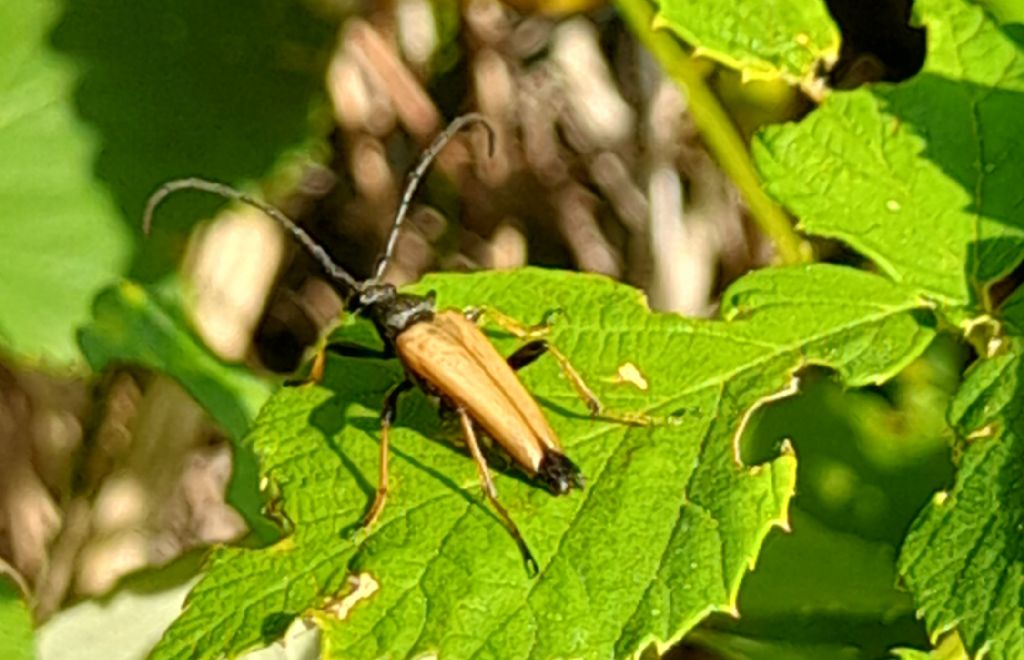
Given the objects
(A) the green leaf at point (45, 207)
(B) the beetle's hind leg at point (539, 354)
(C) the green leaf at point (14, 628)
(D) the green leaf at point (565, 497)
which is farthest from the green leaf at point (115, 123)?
(B) the beetle's hind leg at point (539, 354)

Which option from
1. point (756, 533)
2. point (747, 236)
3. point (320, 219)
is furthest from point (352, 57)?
point (756, 533)

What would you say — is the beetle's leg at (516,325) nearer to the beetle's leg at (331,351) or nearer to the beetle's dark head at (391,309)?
the beetle's dark head at (391,309)

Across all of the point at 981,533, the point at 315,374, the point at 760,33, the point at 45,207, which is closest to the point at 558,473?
the point at 315,374

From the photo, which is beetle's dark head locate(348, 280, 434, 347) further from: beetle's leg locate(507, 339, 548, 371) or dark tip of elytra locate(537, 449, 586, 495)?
dark tip of elytra locate(537, 449, 586, 495)

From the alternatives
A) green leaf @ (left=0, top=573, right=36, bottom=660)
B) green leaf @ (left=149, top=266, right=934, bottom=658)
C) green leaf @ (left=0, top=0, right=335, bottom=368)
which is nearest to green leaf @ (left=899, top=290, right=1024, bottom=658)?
green leaf @ (left=149, top=266, right=934, bottom=658)

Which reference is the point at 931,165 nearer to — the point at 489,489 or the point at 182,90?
the point at 489,489

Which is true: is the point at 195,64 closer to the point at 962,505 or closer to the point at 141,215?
the point at 141,215
